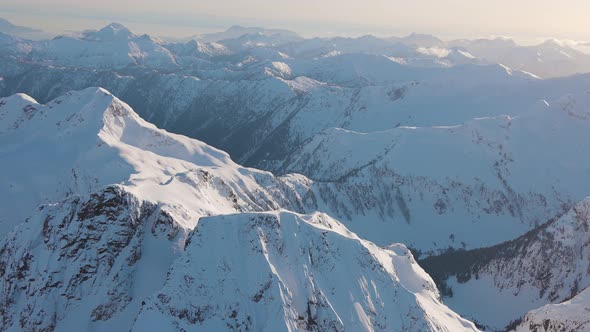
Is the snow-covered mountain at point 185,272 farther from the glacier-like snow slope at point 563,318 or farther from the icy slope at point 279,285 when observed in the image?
the glacier-like snow slope at point 563,318

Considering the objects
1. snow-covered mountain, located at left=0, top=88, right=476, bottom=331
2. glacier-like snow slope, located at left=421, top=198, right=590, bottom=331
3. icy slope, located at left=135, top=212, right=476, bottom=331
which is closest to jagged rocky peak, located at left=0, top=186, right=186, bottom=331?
snow-covered mountain, located at left=0, top=88, right=476, bottom=331

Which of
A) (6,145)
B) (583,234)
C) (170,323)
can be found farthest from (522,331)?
→ (6,145)

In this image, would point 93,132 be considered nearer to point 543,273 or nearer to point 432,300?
point 432,300

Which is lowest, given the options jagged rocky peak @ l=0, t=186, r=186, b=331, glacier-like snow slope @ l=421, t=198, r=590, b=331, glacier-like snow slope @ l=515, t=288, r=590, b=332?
glacier-like snow slope @ l=421, t=198, r=590, b=331

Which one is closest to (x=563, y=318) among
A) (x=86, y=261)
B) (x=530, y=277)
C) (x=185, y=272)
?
(x=530, y=277)

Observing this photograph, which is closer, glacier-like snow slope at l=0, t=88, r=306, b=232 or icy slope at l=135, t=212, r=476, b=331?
icy slope at l=135, t=212, r=476, b=331

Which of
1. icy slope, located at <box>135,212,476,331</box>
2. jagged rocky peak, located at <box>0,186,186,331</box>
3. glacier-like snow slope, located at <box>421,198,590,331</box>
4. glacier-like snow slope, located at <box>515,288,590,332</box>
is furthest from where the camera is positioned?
glacier-like snow slope, located at <box>421,198,590,331</box>

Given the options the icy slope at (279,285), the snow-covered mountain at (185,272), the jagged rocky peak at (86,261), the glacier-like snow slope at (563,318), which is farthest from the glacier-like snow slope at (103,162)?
the glacier-like snow slope at (563,318)

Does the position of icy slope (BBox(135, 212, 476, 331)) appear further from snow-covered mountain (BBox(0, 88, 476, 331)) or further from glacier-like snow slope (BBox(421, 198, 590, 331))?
glacier-like snow slope (BBox(421, 198, 590, 331))
